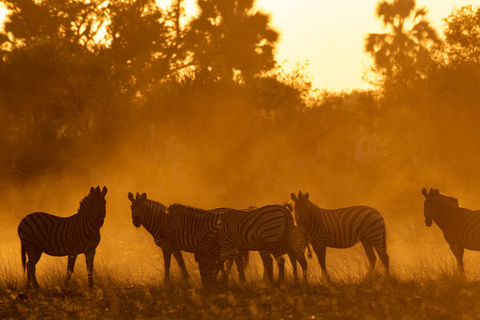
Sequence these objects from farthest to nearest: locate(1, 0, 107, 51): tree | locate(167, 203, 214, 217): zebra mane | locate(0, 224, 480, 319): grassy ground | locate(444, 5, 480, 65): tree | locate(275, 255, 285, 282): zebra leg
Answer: locate(1, 0, 107, 51): tree, locate(444, 5, 480, 65): tree, locate(167, 203, 214, 217): zebra mane, locate(275, 255, 285, 282): zebra leg, locate(0, 224, 480, 319): grassy ground

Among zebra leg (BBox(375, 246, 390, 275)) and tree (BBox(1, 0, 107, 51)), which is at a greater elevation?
tree (BBox(1, 0, 107, 51))

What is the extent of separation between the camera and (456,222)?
17953mm

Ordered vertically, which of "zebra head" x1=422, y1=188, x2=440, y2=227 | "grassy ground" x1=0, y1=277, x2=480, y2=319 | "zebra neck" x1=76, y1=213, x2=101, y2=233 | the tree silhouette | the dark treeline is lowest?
"grassy ground" x1=0, y1=277, x2=480, y2=319

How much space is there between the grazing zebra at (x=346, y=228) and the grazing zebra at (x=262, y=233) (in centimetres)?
97

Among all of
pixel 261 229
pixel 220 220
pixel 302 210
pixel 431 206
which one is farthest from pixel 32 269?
pixel 431 206

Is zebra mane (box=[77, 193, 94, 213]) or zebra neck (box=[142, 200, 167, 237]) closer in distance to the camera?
zebra mane (box=[77, 193, 94, 213])

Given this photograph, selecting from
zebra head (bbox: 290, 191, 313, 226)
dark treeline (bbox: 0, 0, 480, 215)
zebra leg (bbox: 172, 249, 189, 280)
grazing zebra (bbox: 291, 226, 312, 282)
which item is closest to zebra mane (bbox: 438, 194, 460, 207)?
zebra head (bbox: 290, 191, 313, 226)

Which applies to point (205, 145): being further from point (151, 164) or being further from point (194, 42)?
point (194, 42)

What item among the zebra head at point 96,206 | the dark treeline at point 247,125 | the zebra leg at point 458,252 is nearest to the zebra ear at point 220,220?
the zebra head at point 96,206

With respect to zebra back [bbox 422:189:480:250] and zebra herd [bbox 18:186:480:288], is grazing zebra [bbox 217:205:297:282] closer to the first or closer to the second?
zebra herd [bbox 18:186:480:288]

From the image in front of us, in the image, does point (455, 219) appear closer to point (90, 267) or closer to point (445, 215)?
point (445, 215)

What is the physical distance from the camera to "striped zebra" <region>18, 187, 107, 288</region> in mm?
17844

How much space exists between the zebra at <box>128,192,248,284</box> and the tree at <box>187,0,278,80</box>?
4195 centimetres

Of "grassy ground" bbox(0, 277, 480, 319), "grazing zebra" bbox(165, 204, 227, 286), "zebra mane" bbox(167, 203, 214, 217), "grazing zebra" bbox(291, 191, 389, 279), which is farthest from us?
"grazing zebra" bbox(291, 191, 389, 279)
